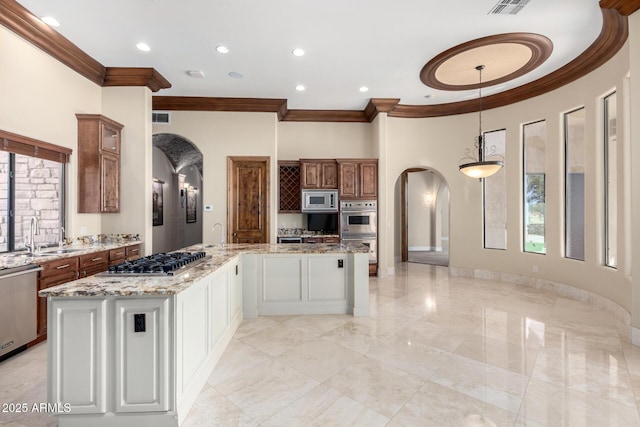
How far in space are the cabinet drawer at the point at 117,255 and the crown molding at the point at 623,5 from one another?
20.8 feet

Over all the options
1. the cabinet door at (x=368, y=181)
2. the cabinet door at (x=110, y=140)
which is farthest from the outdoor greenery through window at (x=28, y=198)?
the cabinet door at (x=368, y=181)

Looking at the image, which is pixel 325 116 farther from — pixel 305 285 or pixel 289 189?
pixel 305 285

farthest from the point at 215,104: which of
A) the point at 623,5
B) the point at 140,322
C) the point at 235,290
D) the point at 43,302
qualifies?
the point at 623,5

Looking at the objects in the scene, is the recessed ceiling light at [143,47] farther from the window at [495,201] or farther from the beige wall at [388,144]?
the window at [495,201]

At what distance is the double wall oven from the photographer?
606 centimetres

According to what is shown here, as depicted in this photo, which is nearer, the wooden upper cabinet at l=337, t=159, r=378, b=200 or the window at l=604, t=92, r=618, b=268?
the window at l=604, t=92, r=618, b=268

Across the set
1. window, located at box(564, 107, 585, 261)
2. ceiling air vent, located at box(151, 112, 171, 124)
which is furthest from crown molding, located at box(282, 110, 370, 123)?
window, located at box(564, 107, 585, 261)

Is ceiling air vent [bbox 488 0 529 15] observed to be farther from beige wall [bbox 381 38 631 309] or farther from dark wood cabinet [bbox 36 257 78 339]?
dark wood cabinet [bbox 36 257 78 339]

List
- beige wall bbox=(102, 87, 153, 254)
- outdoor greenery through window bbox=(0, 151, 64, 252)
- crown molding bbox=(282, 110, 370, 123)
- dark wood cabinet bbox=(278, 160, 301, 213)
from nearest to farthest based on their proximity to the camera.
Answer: outdoor greenery through window bbox=(0, 151, 64, 252) → beige wall bbox=(102, 87, 153, 254) → dark wood cabinet bbox=(278, 160, 301, 213) → crown molding bbox=(282, 110, 370, 123)

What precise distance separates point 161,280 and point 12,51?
347cm

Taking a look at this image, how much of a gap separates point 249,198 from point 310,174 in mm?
1330

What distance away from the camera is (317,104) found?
622cm

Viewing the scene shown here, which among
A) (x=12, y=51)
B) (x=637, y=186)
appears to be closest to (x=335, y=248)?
(x=637, y=186)

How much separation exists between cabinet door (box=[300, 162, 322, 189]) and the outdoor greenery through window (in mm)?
3797
